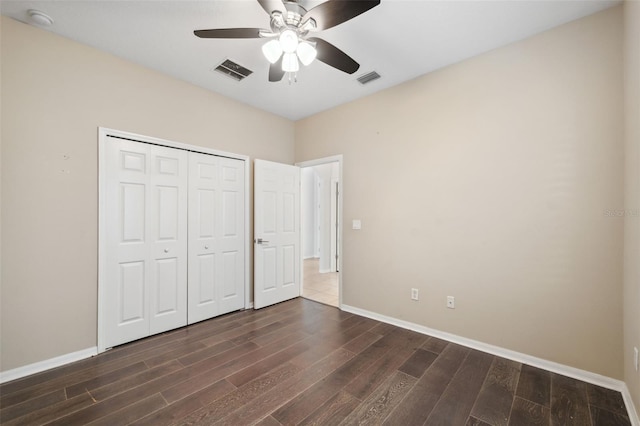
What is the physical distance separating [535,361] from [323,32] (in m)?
3.39

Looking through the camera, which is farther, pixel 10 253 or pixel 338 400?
pixel 10 253

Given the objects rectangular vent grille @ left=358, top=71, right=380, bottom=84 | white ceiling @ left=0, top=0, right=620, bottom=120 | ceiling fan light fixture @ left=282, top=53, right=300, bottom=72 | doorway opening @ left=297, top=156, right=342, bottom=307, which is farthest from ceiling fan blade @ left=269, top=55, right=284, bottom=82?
doorway opening @ left=297, top=156, right=342, bottom=307

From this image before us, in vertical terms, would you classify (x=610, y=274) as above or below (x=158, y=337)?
above

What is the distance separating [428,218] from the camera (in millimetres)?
2916

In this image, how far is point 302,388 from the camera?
199 centimetres

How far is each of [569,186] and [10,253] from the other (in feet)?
14.9

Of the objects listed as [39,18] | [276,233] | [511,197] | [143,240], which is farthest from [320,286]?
[39,18]

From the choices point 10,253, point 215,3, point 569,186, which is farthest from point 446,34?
point 10,253

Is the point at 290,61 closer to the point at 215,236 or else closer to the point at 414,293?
the point at 215,236

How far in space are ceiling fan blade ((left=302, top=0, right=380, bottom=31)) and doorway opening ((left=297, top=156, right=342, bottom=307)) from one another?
207 cm

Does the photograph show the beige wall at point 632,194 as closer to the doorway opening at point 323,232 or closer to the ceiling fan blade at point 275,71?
the ceiling fan blade at point 275,71

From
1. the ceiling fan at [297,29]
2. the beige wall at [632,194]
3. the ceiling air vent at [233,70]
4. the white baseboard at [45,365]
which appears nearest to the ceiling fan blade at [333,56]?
the ceiling fan at [297,29]

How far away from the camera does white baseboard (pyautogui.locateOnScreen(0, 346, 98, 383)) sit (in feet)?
6.76

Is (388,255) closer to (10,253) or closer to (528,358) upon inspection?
(528,358)
